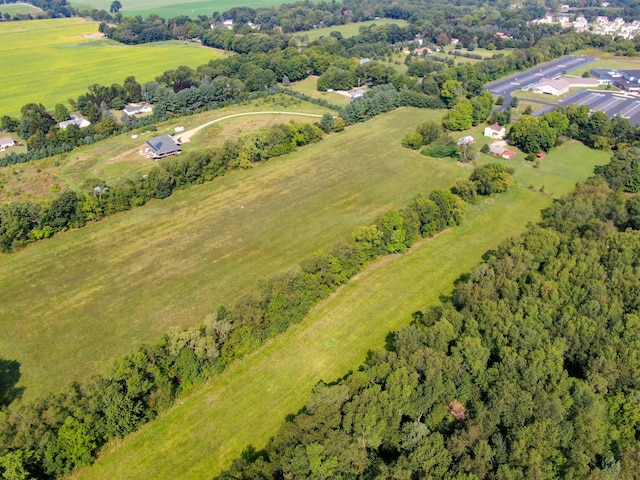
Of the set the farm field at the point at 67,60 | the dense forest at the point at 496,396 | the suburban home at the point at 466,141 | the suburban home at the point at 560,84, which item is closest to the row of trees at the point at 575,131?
the suburban home at the point at 466,141

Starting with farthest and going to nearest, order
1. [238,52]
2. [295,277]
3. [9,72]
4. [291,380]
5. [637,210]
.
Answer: [238,52]
[9,72]
[637,210]
[295,277]
[291,380]

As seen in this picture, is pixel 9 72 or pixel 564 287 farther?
pixel 9 72

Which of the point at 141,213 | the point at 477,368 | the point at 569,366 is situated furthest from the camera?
the point at 141,213

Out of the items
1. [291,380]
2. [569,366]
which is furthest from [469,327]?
[291,380]

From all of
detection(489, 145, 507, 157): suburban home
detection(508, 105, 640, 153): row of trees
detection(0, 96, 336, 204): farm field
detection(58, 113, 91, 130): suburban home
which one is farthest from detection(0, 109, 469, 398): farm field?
detection(58, 113, 91, 130): suburban home

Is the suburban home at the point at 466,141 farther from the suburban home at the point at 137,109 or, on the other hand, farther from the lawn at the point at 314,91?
the suburban home at the point at 137,109

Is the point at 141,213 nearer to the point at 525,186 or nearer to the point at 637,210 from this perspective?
the point at 525,186

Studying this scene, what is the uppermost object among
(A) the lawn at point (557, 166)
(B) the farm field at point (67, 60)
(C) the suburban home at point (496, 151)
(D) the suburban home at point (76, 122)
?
(B) the farm field at point (67, 60)
